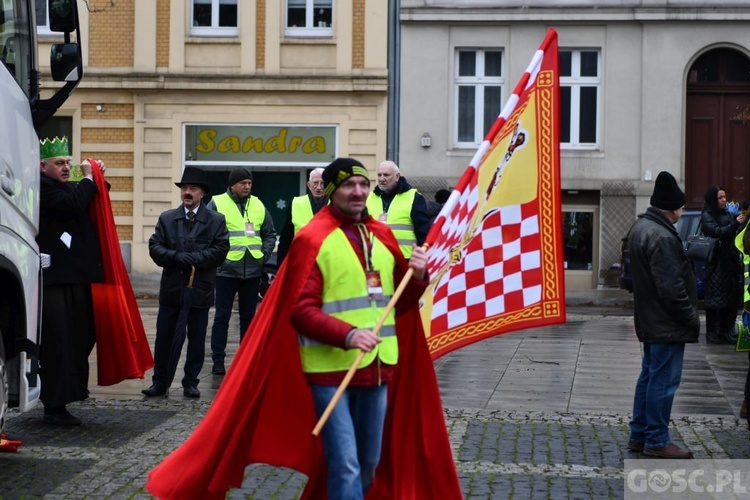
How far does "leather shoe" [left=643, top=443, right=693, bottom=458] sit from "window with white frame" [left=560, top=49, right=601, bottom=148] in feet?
60.3

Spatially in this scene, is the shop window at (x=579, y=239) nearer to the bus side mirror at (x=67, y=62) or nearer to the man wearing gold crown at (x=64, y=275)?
the man wearing gold crown at (x=64, y=275)

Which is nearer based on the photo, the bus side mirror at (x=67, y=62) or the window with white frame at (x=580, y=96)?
the bus side mirror at (x=67, y=62)

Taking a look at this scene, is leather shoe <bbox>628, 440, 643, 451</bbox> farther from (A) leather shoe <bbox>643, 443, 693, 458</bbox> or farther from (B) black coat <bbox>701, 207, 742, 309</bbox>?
(B) black coat <bbox>701, 207, 742, 309</bbox>

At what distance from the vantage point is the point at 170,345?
10.9 m

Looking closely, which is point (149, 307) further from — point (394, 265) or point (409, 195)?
point (394, 265)

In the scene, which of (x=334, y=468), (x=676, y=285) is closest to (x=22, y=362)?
(x=334, y=468)

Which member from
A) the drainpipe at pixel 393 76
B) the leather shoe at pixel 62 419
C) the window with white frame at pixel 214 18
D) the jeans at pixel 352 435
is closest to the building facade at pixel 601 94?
the drainpipe at pixel 393 76

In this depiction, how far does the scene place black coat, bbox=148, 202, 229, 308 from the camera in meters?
10.9

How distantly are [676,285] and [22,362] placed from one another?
3959mm

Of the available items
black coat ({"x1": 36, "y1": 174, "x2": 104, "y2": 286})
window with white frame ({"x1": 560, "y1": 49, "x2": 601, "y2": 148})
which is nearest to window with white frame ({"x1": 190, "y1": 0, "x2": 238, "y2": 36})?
window with white frame ({"x1": 560, "y1": 49, "x2": 601, "y2": 148})

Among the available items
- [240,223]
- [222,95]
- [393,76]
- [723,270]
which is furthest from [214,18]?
[240,223]

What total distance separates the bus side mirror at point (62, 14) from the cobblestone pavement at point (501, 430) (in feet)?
8.75

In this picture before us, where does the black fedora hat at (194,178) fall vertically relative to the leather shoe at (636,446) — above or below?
above

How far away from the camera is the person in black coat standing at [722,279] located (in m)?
15.4
